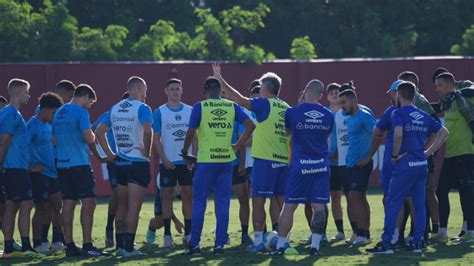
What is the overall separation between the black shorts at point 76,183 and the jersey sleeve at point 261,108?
234 cm

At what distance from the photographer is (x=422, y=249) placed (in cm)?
1388

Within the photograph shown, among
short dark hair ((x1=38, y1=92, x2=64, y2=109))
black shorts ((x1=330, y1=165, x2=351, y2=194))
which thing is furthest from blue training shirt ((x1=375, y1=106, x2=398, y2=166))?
short dark hair ((x1=38, y1=92, x2=64, y2=109))

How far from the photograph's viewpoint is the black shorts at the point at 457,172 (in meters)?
15.5

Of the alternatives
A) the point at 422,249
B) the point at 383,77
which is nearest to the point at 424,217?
the point at 422,249

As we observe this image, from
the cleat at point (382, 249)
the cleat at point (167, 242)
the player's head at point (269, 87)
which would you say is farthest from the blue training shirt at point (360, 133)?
the cleat at point (167, 242)

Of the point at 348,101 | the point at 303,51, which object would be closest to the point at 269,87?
the point at 348,101

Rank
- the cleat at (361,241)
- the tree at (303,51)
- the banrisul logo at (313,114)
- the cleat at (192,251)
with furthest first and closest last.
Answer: the tree at (303,51)
the cleat at (361,241)
the cleat at (192,251)
the banrisul logo at (313,114)

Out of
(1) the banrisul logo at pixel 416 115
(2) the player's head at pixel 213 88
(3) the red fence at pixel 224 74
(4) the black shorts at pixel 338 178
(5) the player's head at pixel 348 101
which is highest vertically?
(3) the red fence at pixel 224 74

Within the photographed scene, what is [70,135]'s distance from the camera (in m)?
14.0

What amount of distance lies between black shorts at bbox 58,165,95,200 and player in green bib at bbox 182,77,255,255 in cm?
138

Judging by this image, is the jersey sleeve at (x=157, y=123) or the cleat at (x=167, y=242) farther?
the cleat at (x=167, y=242)

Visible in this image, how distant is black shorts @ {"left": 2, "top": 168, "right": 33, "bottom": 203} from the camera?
14.0 meters

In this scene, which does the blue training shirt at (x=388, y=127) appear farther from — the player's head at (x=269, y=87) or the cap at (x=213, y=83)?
the cap at (x=213, y=83)

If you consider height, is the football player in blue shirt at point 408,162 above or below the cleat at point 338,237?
above
